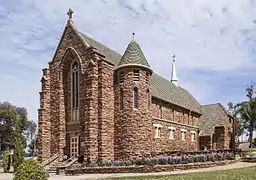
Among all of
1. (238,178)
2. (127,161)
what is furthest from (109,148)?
(238,178)

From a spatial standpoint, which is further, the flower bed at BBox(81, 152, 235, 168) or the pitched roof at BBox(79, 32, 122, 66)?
the pitched roof at BBox(79, 32, 122, 66)

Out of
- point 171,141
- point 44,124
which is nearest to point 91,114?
point 44,124

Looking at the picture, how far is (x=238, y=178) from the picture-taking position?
703 inches

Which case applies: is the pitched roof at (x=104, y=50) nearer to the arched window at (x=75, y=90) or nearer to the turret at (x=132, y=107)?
the arched window at (x=75, y=90)

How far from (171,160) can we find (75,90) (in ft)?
41.1

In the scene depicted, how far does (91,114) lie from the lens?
2952 centimetres

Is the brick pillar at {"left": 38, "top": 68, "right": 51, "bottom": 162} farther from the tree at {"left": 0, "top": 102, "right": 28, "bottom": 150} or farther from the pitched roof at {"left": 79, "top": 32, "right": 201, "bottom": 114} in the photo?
the tree at {"left": 0, "top": 102, "right": 28, "bottom": 150}

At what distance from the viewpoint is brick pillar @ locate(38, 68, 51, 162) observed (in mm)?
33156

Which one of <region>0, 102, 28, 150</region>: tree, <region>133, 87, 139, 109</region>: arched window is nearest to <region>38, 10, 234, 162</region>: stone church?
<region>133, 87, 139, 109</region>: arched window

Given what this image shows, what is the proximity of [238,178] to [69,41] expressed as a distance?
21918 mm

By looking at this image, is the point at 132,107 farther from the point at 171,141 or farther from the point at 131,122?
the point at 171,141

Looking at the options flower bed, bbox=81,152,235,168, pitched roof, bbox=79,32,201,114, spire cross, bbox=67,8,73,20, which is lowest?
flower bed, bbox=81,152,235,168

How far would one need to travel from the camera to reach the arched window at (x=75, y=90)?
32.8 m

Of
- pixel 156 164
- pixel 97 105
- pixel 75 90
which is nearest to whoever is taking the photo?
pixel 156 164
